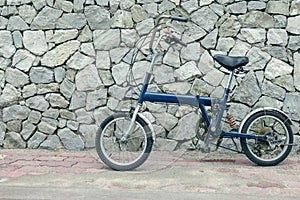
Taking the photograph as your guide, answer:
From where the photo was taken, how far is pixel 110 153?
4777mm

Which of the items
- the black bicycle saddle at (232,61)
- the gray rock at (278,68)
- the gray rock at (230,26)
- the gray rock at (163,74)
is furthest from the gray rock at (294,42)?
the gray rock at (163,74)

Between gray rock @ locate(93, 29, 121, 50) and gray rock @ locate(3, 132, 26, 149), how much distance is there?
1420mm

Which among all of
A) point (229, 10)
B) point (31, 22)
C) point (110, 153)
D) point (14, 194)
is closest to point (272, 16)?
point (229, 10)

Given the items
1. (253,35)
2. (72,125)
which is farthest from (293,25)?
(72,125)

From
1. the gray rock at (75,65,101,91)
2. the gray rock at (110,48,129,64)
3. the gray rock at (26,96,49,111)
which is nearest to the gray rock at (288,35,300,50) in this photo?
the gray rock at (110,48,129,64)

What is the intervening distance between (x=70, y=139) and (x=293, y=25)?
9.29ft

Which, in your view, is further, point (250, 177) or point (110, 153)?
point (110, 153)

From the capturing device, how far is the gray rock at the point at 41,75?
18.4 feet

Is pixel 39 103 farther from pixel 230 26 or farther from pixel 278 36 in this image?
pixel 278 36

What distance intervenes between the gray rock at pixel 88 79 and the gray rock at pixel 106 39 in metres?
0.26

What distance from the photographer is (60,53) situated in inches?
220

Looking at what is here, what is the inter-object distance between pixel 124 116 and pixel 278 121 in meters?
1.57

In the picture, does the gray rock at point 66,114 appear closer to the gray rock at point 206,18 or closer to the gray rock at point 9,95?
the gray rock at point 9,95

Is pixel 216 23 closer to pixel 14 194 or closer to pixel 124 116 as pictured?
pixel 124 116
